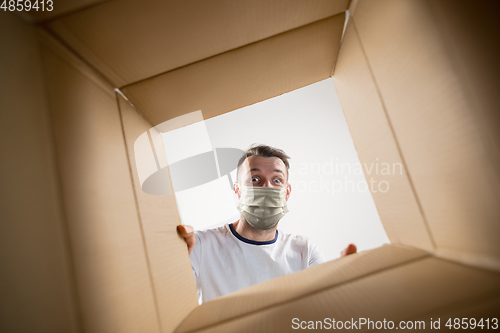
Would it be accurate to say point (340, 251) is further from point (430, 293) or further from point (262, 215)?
point (430, 293)

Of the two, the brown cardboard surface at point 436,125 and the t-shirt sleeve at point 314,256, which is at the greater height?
the brown cardboard surface at point 436,125

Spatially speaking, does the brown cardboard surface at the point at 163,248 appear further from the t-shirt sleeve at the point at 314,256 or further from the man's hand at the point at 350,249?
the t-shirt sleeve at the point at 314,256

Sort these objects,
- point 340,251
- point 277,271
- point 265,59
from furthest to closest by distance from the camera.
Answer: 1. point 277,271
2. point 340,251
3. point 265,59

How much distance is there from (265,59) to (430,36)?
255mm

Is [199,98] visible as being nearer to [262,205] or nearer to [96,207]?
[96,207]

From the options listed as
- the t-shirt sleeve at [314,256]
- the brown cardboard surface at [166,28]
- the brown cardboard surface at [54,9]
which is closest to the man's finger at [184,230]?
the brown cardboard surface at [166,28]

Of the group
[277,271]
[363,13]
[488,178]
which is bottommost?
[277,271]

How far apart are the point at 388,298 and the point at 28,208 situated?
0.36m

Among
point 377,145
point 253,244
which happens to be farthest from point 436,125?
point 253,244

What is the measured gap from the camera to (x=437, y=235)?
1.24ft

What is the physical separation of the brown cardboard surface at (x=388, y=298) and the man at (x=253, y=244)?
1.94 ft

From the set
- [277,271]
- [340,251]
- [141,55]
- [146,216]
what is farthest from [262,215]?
[141,55]

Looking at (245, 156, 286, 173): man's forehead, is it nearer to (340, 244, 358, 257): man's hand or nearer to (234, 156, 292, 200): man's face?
(234, 156, 292, 200): man's face

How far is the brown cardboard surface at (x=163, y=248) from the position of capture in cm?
39
